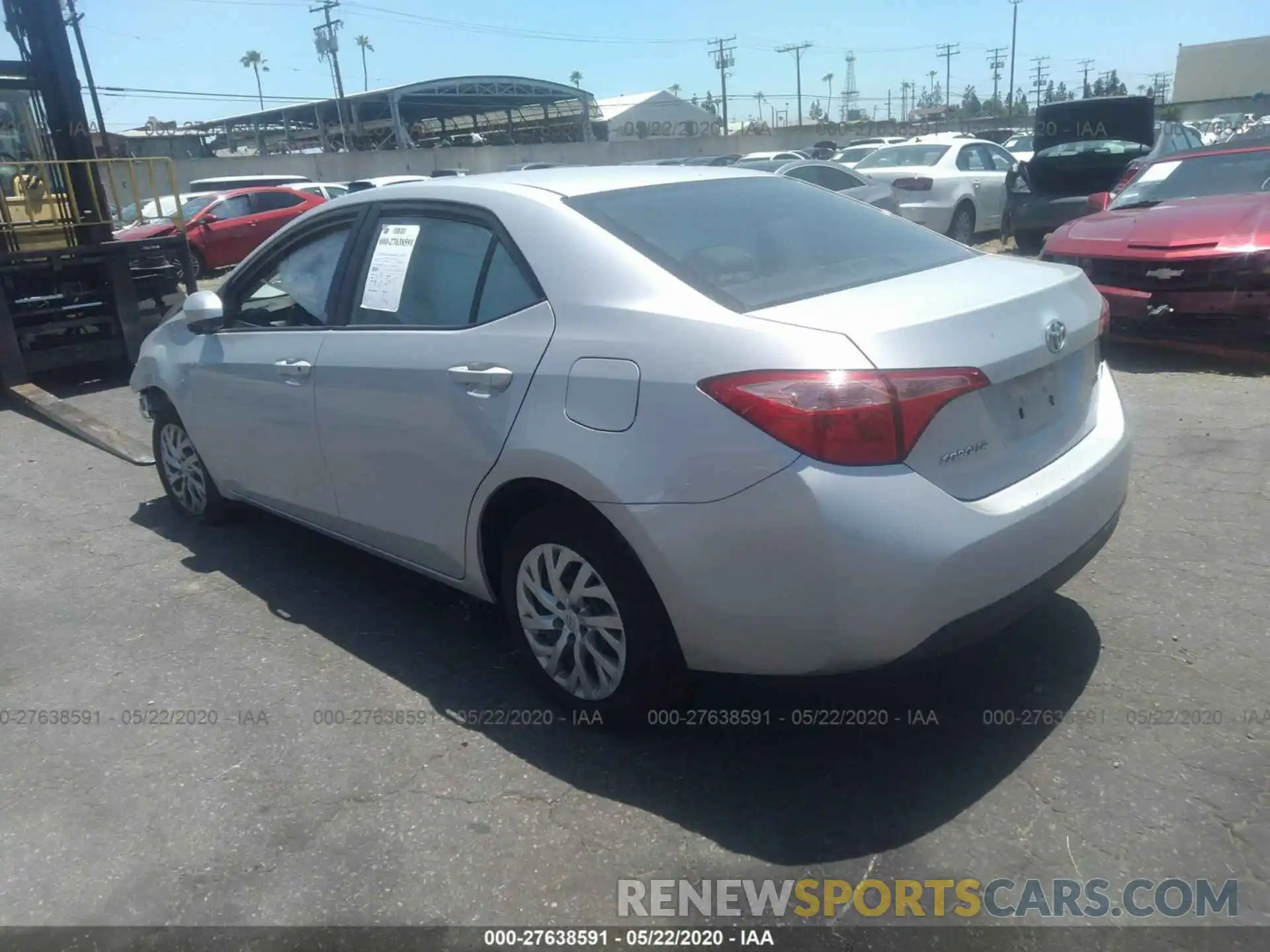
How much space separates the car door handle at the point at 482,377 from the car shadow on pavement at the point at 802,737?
106 centimetres

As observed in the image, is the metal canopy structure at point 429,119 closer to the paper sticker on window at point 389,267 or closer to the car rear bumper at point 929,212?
the car rear bumper at point 929,212

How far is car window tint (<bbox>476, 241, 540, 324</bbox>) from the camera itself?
314 centimetres

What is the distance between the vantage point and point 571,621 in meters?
3.09

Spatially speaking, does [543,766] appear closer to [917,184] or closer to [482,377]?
[482,377]

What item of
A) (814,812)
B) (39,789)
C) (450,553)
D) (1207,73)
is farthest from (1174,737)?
(1207,73)

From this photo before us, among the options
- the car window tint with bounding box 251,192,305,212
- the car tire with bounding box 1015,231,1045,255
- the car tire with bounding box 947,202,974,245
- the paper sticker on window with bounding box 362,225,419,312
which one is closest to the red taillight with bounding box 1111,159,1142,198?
the car tire with bounding box 1015,231,1045,255

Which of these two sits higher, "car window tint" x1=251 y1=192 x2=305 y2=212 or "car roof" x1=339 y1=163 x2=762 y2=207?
"car roof" x1=339 y1=163 x2=762 y2=207

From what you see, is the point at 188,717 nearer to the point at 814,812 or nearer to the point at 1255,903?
the point at 814,812

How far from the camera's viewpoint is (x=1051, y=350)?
288 cm

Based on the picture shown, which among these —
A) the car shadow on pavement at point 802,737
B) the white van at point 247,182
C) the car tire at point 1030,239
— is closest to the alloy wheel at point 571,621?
the car shadow on pavement at point 802,737

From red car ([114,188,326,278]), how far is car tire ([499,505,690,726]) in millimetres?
15577

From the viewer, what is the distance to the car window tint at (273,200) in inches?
725

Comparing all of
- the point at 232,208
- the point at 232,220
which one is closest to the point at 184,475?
the point at 232,220

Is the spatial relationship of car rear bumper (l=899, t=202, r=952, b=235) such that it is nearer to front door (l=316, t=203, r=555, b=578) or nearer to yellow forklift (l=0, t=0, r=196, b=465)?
yellow forklift (l=0, t=0, r=196, b=465)
